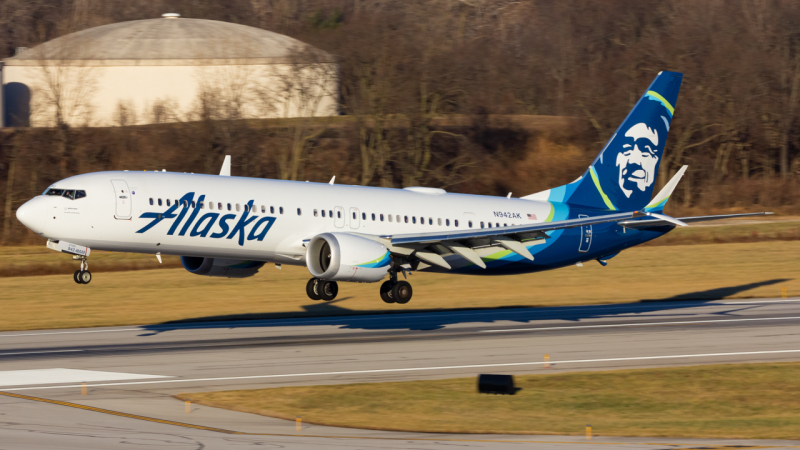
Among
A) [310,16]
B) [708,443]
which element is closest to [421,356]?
[708,443]

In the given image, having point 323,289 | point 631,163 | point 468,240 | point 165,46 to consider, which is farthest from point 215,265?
point 165,46

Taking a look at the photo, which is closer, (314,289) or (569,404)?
(569,404)

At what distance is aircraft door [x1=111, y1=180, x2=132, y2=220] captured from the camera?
34344 millimetres

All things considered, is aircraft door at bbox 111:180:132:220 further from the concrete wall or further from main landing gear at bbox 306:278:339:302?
the concrete wall

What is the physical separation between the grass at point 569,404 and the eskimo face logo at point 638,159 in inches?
652

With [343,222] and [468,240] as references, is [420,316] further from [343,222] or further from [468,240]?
[343,222]

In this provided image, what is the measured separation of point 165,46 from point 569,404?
91516 millimetres

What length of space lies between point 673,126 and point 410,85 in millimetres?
28475

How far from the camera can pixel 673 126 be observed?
94625mm

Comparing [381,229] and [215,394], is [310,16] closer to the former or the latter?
[381,229]

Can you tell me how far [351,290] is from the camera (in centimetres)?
5775

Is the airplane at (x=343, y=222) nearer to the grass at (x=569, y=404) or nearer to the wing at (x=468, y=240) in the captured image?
the wing at (x=468, y=240)

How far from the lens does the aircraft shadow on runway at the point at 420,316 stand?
4441cm

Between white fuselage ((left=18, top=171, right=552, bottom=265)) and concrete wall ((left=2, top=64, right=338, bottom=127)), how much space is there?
1880 inches
